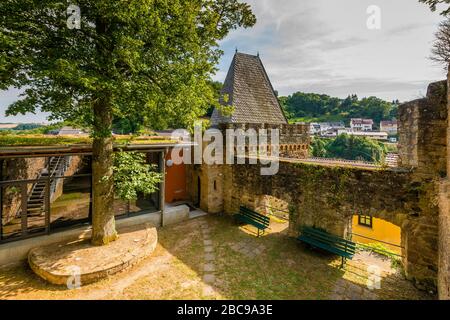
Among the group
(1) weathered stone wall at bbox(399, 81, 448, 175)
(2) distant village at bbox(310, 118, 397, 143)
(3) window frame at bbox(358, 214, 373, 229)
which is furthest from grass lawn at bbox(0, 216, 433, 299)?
(2) distant village at bbox(310, 118, 397, 143)

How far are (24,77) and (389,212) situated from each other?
9632mm

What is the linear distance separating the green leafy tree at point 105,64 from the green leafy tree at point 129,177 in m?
0.31

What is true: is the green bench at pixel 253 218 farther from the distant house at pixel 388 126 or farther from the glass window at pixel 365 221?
the distant house at pixel 388 126

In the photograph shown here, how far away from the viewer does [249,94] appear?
12.4m

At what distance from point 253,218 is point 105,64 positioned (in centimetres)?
730

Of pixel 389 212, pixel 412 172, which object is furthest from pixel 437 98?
pixel 389 212

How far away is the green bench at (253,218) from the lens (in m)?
8.56

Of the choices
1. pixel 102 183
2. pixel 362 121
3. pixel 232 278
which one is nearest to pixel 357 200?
pixel 232 278

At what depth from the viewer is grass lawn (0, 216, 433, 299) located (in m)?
5.33

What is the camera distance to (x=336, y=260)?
23.1 feet

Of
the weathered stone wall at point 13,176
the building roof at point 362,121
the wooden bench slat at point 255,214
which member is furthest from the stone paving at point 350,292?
the building roof at point 362,121

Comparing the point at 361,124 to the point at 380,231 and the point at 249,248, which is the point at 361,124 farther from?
the point at 249,248

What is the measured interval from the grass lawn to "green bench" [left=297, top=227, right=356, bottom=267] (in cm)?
51
